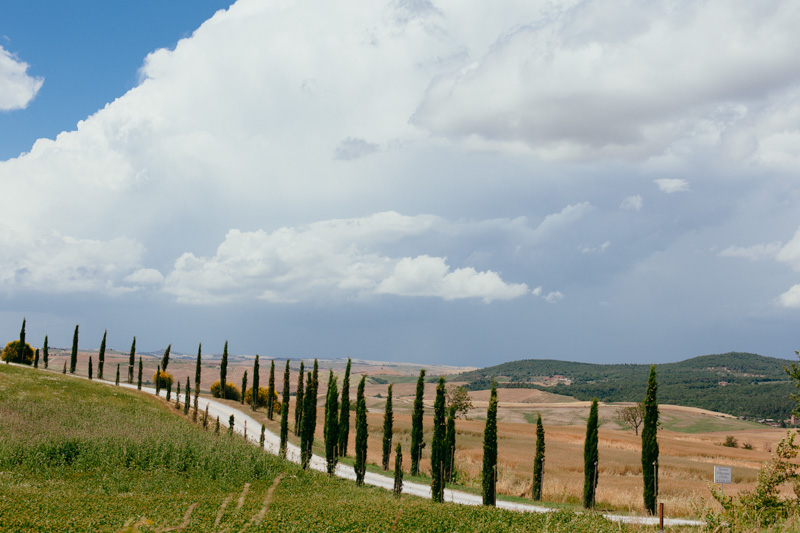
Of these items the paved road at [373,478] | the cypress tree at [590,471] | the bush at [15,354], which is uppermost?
the bush at [15,354]

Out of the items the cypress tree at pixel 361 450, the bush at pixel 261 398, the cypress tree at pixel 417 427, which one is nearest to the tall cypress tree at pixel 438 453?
the cypress tree at pixel 417 427

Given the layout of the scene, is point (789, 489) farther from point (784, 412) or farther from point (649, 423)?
point (784, 412)

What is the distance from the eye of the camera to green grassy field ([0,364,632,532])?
62.9 ft

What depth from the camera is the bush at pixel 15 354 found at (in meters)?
95.4

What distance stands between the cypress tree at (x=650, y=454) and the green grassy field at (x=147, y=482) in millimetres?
17601

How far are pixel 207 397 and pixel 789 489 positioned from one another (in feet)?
261

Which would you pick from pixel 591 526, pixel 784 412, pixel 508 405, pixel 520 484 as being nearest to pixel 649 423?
pixel 520 484

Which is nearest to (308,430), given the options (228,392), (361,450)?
(361,450)

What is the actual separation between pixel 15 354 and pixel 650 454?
99.3m

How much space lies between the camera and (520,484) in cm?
5006

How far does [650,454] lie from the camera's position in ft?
134

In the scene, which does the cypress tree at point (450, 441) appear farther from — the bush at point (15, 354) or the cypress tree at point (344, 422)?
the bush at point (15, 354)

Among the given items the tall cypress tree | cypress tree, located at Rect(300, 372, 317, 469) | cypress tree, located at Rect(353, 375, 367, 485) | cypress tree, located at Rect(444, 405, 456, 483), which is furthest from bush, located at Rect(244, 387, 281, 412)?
the tall cypress tree

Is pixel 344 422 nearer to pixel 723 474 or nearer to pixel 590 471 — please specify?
pixel 590 471
